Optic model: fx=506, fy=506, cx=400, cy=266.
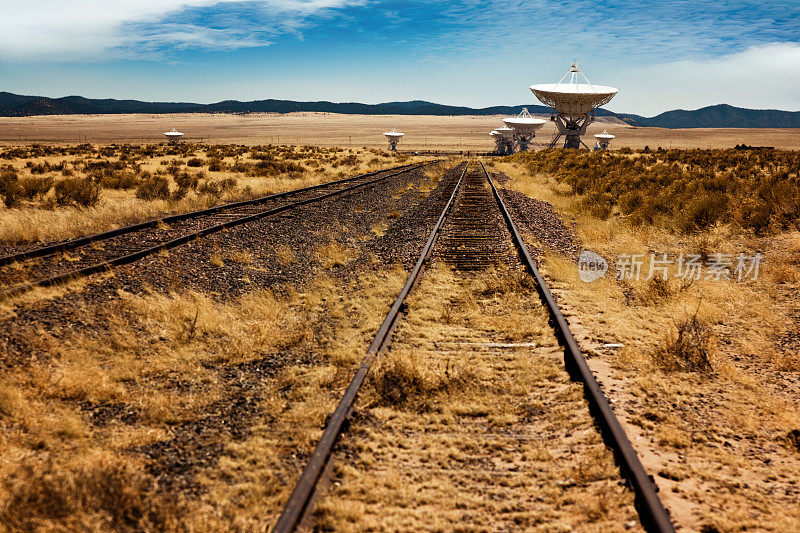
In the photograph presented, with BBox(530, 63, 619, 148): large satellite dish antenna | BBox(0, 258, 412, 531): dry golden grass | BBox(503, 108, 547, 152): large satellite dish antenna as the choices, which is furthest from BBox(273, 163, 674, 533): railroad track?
BBox(503, 108, 547, 152): large satellite dish antenna

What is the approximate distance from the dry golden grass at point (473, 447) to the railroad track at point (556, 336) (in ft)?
0.35

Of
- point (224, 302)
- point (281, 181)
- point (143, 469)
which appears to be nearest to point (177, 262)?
point (224, 302)

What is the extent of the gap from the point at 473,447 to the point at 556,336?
8.84ft

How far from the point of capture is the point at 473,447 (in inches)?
158

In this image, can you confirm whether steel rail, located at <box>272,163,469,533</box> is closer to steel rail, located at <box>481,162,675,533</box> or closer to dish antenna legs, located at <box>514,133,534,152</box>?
steel rail, located at <box>481,162,675,533</box>

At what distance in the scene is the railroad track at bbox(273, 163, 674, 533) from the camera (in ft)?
9.96

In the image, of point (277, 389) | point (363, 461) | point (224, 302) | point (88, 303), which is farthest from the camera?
point (224, 302)

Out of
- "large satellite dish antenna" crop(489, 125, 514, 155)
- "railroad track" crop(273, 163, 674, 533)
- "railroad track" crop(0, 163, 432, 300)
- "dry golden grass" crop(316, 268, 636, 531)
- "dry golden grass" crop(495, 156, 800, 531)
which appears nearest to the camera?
"railroad track" crop(273, 163, 674, 533)

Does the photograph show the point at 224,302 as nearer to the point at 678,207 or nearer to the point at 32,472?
the point at 32,472

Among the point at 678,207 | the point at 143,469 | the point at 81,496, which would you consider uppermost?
the point at 678,207

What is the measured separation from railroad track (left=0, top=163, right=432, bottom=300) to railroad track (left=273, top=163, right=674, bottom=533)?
199 inches

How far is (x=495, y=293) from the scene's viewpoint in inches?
316

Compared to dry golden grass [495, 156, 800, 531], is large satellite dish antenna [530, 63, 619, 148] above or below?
above

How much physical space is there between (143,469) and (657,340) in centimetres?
582
